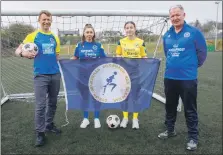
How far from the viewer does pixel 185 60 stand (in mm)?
3598

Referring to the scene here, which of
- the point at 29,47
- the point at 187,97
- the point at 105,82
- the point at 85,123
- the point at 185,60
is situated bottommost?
the point at 85,123

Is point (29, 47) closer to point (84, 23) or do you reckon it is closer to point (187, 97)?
point (84, 23)

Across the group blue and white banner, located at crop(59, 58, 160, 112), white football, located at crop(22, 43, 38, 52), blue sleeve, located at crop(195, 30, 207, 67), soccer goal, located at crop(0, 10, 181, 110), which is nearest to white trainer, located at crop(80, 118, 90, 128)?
blue and white banner, located at crop(59, 58, 160, 112)

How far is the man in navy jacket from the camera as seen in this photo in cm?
355

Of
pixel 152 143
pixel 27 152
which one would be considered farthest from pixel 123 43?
pixel 27 152

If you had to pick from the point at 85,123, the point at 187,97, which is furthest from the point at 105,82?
the point at 187,97

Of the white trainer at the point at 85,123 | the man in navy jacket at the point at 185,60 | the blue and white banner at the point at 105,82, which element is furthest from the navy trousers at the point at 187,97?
the white trainer at the point at 85,123

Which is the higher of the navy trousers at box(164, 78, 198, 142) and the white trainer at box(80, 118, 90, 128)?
the navy trousers at box(164, 78, 198, 142)

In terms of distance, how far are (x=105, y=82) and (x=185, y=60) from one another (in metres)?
1.36

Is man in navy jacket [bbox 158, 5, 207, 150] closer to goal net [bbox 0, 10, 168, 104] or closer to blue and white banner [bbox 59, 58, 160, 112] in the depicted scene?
blue and white banner [bbox 59, 58, 160, 112]

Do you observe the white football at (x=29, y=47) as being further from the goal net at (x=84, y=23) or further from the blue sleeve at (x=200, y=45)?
the blue sleeve at (x=200, y=45)

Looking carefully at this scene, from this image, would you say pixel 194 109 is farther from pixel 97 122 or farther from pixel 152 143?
pixel 97 122

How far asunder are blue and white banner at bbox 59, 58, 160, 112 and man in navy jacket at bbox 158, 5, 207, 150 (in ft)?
1.98

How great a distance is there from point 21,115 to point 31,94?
A: 62.9 inches
